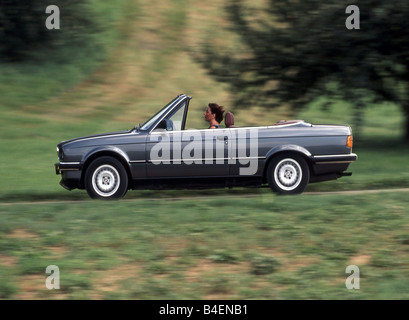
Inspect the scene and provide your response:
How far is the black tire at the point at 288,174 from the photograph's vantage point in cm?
1241

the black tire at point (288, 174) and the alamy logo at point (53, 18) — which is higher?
the alamy logo at point (53, 18)

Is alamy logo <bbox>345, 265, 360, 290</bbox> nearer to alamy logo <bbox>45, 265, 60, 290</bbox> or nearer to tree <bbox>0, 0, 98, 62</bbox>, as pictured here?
alamy logo <bbox>45, 265, 60, 290</bbox>

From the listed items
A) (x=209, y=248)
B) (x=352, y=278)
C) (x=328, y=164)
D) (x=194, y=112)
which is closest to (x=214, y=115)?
(x=328, y=164)

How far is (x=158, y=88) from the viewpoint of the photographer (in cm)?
2898

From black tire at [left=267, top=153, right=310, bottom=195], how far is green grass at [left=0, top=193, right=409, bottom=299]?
577 millimetres

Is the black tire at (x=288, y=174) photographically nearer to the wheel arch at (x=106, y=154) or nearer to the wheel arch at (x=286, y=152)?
the wheel arch at (x=286, y=152)

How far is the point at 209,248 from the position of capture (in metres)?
9.75

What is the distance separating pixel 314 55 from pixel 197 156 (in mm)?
7600

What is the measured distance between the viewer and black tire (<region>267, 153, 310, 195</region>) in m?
12.4

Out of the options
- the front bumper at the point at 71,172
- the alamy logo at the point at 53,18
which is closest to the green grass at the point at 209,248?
the front bumper at the point at 71,172

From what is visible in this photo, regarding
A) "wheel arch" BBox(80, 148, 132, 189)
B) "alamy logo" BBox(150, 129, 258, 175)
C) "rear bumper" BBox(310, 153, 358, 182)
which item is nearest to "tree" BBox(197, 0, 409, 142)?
"rear bumper" BBox(310, 153, 358, 182)

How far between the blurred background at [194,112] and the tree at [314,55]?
37 mm
